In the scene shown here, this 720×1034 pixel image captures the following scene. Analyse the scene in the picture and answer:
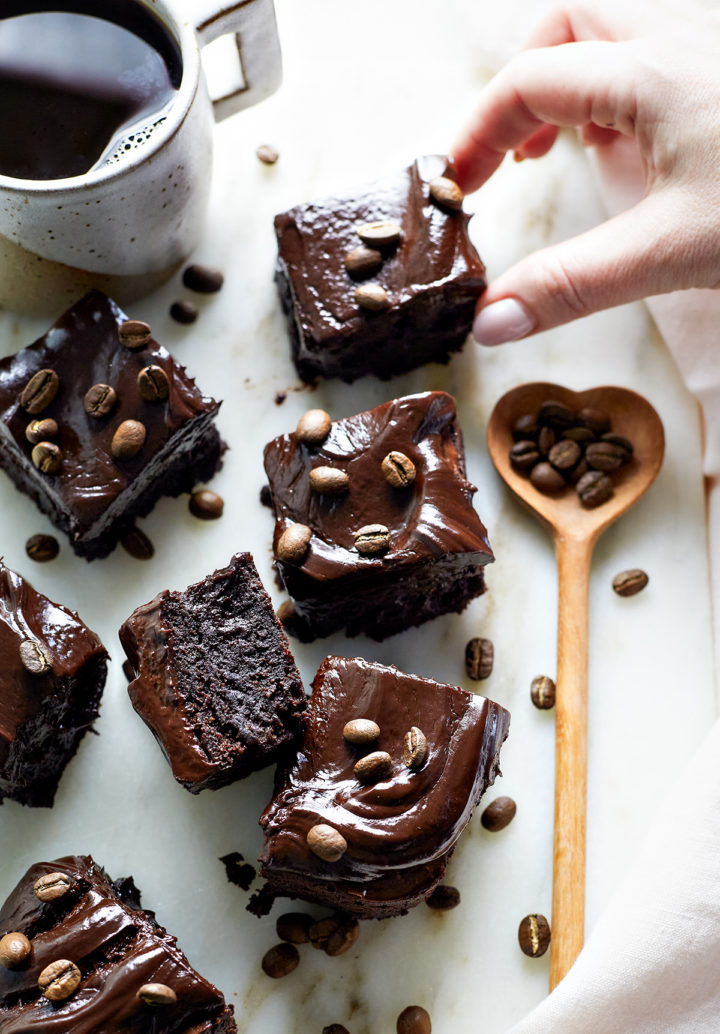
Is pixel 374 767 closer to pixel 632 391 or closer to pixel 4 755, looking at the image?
pixel 4 755

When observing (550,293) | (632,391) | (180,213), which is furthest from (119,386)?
(632,391)

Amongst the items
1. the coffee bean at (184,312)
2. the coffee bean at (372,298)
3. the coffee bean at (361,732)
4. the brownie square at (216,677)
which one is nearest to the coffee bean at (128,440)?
the brownie square at (216,677)

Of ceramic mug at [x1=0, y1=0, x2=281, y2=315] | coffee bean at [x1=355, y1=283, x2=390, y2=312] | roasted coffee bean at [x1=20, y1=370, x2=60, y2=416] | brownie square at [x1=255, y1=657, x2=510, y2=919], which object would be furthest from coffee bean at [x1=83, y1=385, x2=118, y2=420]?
brownie square at [x1=255, y1=657, x2=510, y2=919]

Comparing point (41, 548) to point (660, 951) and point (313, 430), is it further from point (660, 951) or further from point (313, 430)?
point (660, 951)

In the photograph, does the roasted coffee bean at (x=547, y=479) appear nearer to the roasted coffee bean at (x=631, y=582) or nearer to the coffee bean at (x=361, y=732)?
the roasted coffee bean at (x=631, y=582)

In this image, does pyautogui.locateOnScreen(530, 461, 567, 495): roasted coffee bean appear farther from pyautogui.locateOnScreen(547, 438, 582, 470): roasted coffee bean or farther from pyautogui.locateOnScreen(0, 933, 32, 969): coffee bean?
pyautogui.locateOnScreen(0, 933, 32, 969): coffee bean

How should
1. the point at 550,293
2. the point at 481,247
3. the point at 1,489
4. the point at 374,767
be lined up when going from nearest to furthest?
the point at 374,767 → the point at 550,293 → the point at 1,489 → the point at 481,247
